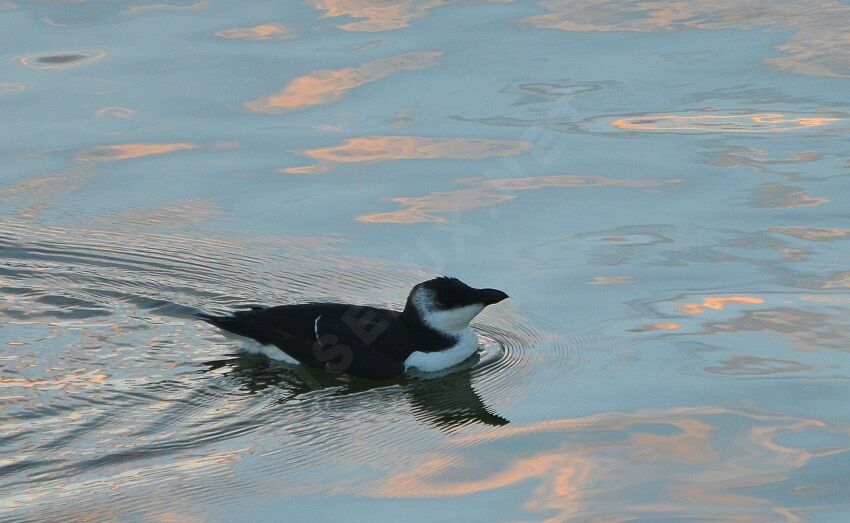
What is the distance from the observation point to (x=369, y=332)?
993 centimetres

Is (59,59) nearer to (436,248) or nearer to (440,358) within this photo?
(436,248)

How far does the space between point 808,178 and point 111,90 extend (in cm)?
668

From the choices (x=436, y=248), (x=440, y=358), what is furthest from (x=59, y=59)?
(x=440, y=358)

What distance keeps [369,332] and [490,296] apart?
845 mm

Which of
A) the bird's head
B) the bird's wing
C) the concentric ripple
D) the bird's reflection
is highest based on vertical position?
the concentric ripple

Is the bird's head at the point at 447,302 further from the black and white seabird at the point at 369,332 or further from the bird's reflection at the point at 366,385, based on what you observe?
the bird's reflection at the point at 366,385

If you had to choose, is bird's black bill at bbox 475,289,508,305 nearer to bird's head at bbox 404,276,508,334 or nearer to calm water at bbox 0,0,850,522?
bird's head at bbox 404,276,508,334

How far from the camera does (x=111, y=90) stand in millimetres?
14578

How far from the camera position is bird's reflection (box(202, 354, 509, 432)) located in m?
9.09

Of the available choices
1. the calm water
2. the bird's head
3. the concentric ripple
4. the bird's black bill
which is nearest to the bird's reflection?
the calm water

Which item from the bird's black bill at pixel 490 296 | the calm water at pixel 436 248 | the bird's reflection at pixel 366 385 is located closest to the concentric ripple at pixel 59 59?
the calm water at pixel 436 248

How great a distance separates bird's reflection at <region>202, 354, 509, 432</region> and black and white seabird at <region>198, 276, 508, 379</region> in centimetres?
9

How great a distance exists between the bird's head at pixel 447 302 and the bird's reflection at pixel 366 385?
355 mm

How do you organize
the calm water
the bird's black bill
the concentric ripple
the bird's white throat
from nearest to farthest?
the calm water → the bird's black bill → the bird's white throat → the concentric ripple
